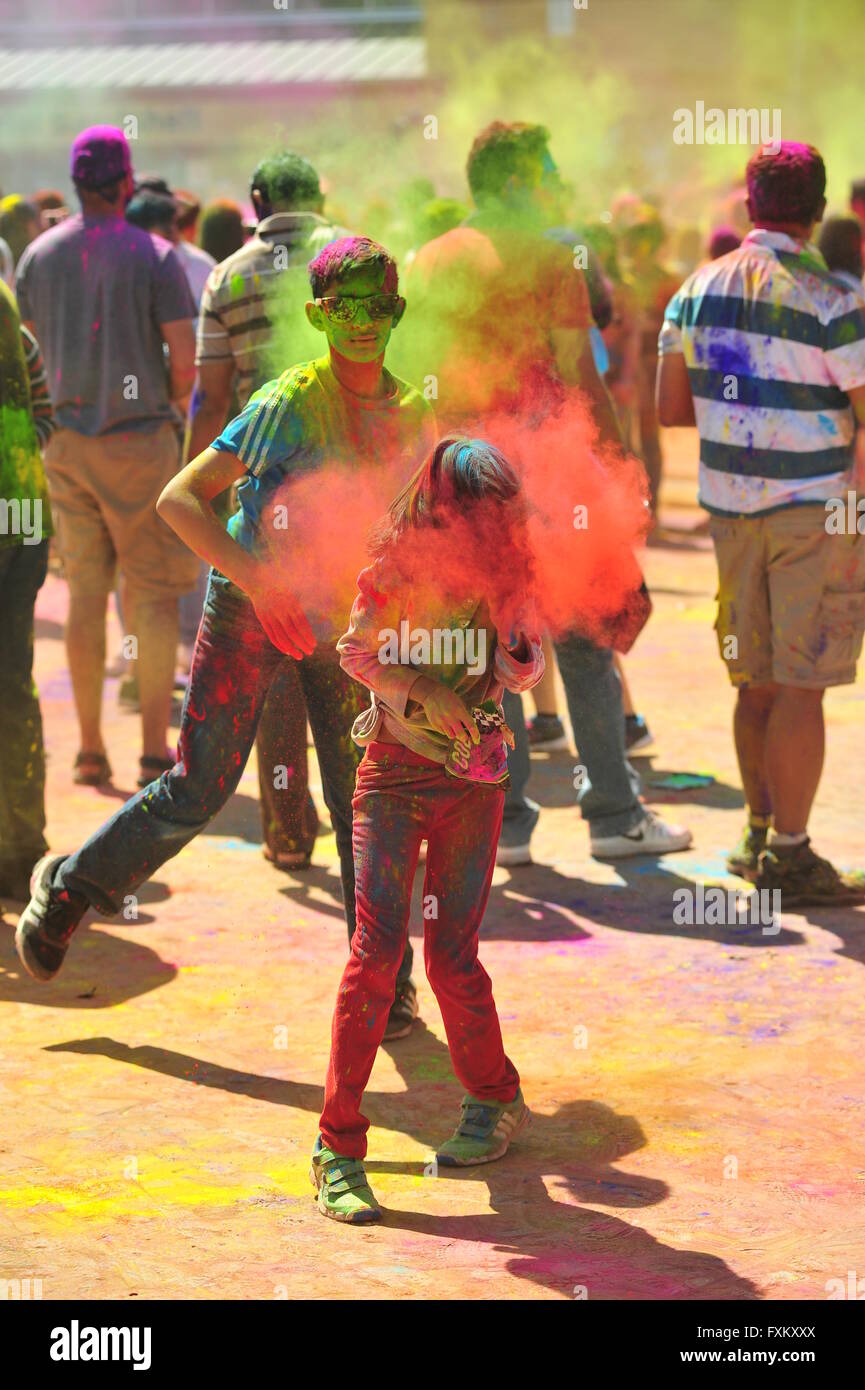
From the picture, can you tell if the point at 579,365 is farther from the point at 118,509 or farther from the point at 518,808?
the point at 118,509

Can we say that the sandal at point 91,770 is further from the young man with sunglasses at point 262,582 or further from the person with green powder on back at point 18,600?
the young man with sunglasses at point 262,582

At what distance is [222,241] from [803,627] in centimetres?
406

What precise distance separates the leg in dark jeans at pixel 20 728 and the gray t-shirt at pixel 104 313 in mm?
1388

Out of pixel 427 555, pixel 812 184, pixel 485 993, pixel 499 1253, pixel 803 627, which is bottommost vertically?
pixel 499 1253

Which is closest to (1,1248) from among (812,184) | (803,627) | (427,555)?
(427,555)

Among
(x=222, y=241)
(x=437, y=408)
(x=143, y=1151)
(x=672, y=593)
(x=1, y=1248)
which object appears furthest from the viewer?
(x=672, y=593)

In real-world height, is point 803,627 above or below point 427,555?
below

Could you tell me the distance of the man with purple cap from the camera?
22.6 ft

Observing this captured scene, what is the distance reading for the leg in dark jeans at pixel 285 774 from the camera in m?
5.74

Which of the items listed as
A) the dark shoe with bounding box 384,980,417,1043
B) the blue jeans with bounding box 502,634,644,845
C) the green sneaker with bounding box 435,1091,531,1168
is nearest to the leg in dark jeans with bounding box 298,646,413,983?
the dark shoe with bounding box 384,980,417,1043

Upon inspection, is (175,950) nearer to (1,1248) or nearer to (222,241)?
(1,1248)

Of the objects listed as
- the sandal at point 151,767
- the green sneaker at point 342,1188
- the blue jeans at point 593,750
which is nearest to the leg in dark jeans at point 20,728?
the sandal at point 151,767

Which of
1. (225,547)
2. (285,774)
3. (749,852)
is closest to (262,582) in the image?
(225,547)
